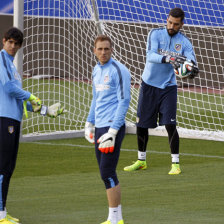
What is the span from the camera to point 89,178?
28.3 ft

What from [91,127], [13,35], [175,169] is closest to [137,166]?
[175,169]

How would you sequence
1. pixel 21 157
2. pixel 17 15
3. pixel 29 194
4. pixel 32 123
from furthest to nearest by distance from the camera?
1. pixel 32 123
2. pixel 17 15
3. pixel 21 157
4. pixel 29 194

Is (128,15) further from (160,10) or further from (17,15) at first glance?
(17,15)

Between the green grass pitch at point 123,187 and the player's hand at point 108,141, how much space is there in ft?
2.50

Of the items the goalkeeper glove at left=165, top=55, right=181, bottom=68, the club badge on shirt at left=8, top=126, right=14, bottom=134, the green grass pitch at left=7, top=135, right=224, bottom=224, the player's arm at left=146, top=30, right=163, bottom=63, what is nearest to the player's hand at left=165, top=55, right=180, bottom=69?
the goalkeeper glove at left=165, top=55, right=181, bottom=68

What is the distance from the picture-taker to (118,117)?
234 inches

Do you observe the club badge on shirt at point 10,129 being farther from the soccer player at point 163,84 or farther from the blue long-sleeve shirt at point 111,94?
the soccer player at point 163,84

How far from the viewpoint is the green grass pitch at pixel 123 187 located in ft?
21.6

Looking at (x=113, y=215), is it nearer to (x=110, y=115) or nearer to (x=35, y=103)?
(x=110, y=115)

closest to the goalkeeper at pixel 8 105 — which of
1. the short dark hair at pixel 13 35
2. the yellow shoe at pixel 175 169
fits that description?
the short dark hair at pixel 13 35

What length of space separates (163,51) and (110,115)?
10.6 ft

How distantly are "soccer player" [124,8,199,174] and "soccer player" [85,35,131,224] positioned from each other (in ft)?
8.72

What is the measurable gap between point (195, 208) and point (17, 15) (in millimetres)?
5846

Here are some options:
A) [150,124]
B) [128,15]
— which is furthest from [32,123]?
[150,124]
